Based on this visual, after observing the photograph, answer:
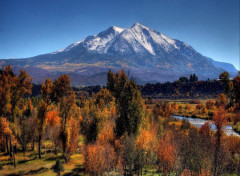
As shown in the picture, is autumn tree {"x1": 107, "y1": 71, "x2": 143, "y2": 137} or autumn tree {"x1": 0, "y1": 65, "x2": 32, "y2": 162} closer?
autumn tree {"x1": 107, "y1": 71, "x2": 143, "y2": 137}

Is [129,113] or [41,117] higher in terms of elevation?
[129,113]

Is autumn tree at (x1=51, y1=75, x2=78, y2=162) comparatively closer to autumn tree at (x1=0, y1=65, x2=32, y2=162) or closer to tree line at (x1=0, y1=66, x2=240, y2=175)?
tree line at (x1=0, y1=66, x2=240, y2=175)

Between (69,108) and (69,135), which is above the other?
(69,108)

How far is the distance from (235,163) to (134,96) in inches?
920

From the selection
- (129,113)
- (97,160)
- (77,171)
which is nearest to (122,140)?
(129,113)

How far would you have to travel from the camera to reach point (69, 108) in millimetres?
50812

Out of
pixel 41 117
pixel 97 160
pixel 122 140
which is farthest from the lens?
pixel 41 117

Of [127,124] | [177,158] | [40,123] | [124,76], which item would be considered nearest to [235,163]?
[177,158]

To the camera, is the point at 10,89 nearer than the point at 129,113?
No

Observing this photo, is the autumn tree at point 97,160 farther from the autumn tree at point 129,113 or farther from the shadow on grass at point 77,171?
the autumn tree at point 129,113

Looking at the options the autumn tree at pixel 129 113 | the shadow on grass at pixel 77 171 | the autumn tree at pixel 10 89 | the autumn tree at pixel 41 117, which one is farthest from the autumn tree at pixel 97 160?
the autumn tree at pixel 10 89

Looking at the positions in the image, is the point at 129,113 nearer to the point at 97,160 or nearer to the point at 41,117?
the point at 97,160

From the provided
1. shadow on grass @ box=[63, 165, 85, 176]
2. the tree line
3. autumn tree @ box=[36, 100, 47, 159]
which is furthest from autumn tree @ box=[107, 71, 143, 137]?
autumn tree @ box=[36, 100, 47, 159]

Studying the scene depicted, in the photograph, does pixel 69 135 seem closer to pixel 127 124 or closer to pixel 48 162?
pixel 48 162
